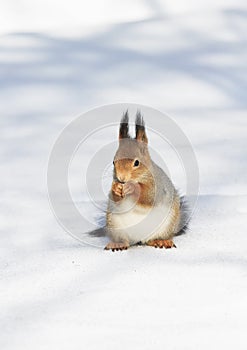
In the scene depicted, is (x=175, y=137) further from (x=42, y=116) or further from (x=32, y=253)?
(x=32, y=253)

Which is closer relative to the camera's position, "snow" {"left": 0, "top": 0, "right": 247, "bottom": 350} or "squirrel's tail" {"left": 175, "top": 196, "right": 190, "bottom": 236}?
"snow" {"left": 0, "top": 0, "right": 247, "bottom": 350}

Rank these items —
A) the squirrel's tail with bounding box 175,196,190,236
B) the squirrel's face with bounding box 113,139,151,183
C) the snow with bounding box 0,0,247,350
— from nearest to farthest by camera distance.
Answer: the snow with bounding box 0,0,247,350 → the squirrel's face with bounding box 113,139,151,183 → the squirrel's tail with bounding box 175,196,190,236

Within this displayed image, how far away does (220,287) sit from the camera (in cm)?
278

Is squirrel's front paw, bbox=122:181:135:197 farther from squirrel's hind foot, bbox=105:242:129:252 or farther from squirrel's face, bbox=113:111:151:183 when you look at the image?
squirrel's hind foot, bbox=105:242:129:252

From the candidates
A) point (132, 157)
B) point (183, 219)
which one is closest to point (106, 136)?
point (183, 219)

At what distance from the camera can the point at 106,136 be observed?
498cm

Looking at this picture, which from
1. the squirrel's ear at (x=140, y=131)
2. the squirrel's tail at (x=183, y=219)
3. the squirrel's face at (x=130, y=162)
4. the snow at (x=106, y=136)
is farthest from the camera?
the squirrel's tail at (x=183, y=219)

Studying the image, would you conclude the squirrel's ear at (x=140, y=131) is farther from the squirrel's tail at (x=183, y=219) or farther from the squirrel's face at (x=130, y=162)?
the squirrel's tail at (x=183, y=219)

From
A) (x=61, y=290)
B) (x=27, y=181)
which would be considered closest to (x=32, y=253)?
(x=61, y=290)

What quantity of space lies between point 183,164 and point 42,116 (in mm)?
1308

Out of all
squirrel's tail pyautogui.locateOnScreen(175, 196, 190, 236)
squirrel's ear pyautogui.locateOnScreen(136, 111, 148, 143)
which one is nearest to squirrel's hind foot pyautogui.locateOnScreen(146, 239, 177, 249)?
squirrel's tail pyautogui.locateOnScreen(175, 196, 190, 236)

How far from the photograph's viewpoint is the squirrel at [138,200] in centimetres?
305

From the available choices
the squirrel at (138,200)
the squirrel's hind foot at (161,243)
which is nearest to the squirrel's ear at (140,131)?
the squirrel at (138,200)

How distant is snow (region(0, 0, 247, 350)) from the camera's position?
8.38ft
